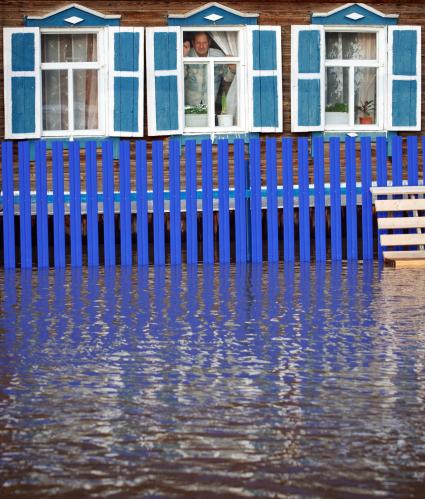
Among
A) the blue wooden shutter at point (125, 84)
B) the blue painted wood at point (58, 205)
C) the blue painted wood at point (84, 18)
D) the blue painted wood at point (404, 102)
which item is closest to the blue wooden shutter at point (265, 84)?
the blue wooden shutter at point (125, 84)

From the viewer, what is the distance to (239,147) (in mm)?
15172

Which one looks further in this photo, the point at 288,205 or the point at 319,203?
the point at 319,203

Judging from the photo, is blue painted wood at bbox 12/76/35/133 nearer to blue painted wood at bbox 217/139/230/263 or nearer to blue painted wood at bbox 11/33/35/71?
blue painted wood at bbox 11/33/35/71

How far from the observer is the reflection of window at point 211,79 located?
19266 millimetres

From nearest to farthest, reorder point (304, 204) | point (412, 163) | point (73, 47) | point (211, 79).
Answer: point (304, 204)
point (412, 163)
point (73, 47)
point (211, 79)

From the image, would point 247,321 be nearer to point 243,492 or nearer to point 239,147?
point 243,492

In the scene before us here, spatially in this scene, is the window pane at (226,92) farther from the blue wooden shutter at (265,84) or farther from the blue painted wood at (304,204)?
the blue painted wood at (304,204)

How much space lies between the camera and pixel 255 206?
50.2 ft

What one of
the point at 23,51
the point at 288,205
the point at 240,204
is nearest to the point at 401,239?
the point at 288,205

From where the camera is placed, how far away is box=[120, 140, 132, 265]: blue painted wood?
15.0 meters

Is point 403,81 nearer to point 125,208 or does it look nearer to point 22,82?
point 22,82

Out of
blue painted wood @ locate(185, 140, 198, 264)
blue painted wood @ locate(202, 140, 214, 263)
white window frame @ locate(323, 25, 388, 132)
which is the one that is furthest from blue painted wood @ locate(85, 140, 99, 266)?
white window frame @ locate(323, 25, 388, 132)

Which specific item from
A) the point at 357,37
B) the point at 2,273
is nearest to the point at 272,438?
the point at 2,273

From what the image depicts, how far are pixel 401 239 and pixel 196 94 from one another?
5710 millimetres
